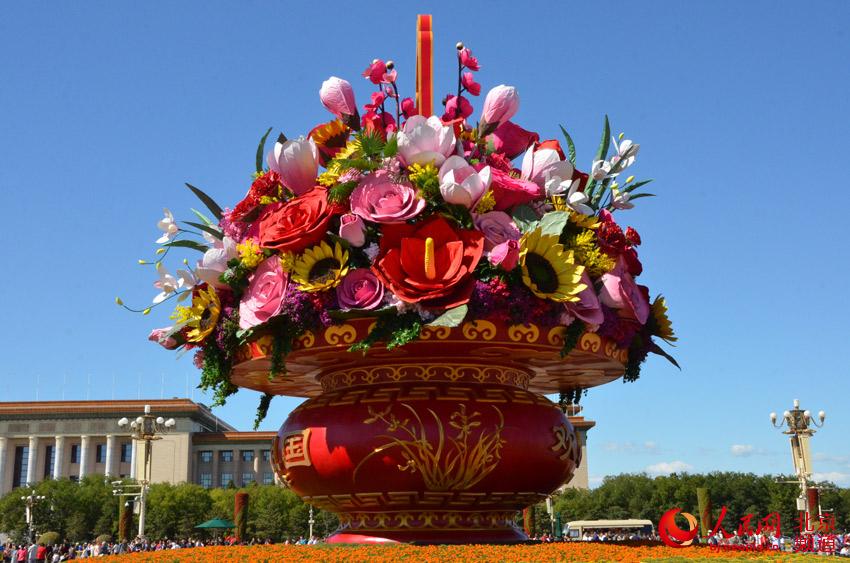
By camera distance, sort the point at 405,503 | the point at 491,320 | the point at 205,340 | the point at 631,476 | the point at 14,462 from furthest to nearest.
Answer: the point at 14,462
the point at 631,476
the point at 205,340
the point at 405,503
the point at 491,320

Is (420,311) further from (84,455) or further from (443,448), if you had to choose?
(84,455)

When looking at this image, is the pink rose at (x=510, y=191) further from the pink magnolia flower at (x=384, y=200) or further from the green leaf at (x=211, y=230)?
the green leaf at (x=211, y=230)

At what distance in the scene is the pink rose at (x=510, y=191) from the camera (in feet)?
19.7

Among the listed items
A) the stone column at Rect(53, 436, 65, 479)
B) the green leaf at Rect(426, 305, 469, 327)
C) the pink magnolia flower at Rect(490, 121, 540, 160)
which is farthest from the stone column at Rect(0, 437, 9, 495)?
the green leaf at Rect(426, 305, 469, 327)

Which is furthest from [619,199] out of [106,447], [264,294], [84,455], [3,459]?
[3,459]

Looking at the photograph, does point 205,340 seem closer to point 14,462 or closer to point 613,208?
point 613,208

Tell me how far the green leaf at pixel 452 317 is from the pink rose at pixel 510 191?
0.99m

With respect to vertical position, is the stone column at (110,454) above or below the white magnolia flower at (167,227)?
above

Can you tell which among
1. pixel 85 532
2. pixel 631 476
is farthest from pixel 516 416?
pixel 631 476

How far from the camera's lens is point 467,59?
23.8 feet

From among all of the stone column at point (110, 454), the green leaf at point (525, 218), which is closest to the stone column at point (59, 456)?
the stone column at point (110, 454)

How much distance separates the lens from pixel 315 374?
23.3 feet

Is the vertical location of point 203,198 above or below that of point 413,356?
above

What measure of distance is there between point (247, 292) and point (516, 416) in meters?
2.06
